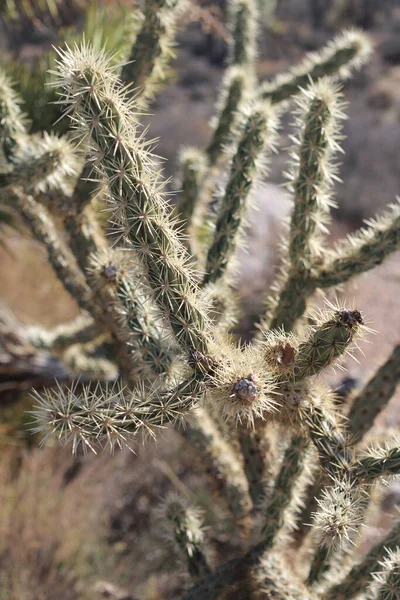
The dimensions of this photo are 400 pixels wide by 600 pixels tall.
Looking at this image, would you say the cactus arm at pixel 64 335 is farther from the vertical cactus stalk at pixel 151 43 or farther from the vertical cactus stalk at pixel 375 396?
the vertical cactus stalk at pixel 375 396

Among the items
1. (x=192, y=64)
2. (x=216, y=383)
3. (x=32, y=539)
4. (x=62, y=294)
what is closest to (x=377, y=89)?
(x=192, y=64)

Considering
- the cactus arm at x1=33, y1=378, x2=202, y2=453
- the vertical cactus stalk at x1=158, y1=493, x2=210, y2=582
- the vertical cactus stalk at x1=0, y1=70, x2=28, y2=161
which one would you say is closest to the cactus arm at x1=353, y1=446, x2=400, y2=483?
the cactus arm at x1=33, y1=378, x2=202, y2=453

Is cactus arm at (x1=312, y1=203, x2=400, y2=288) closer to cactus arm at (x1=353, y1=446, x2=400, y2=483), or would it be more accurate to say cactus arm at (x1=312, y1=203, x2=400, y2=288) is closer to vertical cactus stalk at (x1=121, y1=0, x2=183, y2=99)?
cactus arm at (x1=353, y1=446, x2=400, y2=483)

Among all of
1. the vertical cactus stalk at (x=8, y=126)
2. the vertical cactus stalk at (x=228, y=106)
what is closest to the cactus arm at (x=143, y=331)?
the vertical cactus stalk at (x=8, y=126)

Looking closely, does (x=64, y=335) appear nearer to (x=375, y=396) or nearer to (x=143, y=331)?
(x=143, y=331)

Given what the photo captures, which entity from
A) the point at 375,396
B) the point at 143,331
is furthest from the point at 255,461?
the point at 143,331

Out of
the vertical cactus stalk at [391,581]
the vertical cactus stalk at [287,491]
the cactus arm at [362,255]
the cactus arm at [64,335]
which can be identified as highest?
the cactus arm at [362,255]
